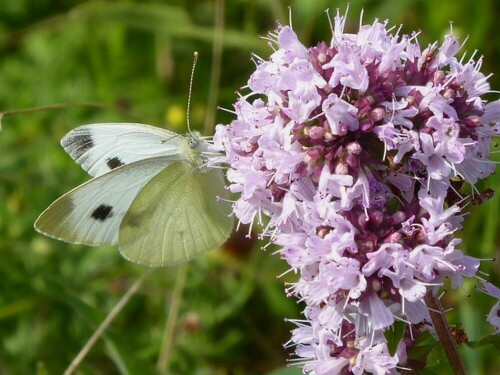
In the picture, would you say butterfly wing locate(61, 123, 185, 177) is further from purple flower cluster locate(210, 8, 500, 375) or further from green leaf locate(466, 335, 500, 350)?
green leaf locate(466, 335, 500, 350)

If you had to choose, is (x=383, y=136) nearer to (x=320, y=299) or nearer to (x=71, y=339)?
(x=320, y=299)

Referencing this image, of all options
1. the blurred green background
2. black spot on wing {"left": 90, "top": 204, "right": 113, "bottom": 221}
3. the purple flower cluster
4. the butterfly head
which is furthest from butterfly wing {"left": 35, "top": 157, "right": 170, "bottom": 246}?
the purple flower cluster

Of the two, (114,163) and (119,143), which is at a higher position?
(119,143)

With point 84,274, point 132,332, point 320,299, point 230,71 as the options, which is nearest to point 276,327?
point 132,332

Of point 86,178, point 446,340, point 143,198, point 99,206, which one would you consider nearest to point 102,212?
point 99,206

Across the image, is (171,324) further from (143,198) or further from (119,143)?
(119,143)
